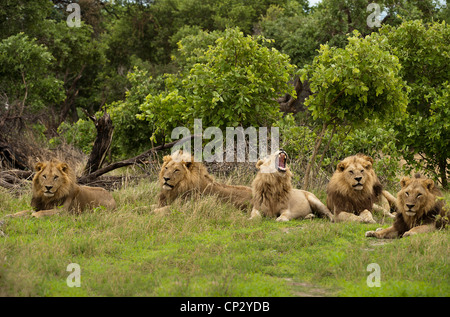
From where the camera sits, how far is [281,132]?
46.8ft

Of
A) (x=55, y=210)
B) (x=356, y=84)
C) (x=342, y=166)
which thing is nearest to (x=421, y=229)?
(x=342, y=166)

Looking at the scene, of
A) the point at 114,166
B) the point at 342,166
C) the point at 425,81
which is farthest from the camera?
the point at 425,81

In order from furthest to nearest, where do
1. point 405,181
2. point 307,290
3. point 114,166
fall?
1. point 114,166
2. point 405,181
3. point 307,290

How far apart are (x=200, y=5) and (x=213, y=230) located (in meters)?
29.6

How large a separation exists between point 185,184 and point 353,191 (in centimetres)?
306

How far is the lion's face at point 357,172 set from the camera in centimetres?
962

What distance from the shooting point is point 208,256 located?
7156 mm

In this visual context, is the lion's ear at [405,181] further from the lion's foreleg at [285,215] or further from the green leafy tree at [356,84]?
the green leafy tree at [356,84]

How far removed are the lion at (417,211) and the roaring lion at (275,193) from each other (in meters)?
1.86

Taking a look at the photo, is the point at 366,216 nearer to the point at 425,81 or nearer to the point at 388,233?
the point at 388,233

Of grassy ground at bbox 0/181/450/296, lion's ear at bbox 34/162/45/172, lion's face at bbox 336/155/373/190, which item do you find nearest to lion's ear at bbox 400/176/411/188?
grassy ground at bbox 0/181/450/296

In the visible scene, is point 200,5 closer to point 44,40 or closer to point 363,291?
point 44,40

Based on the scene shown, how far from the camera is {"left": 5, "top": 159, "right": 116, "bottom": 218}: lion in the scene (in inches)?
388
